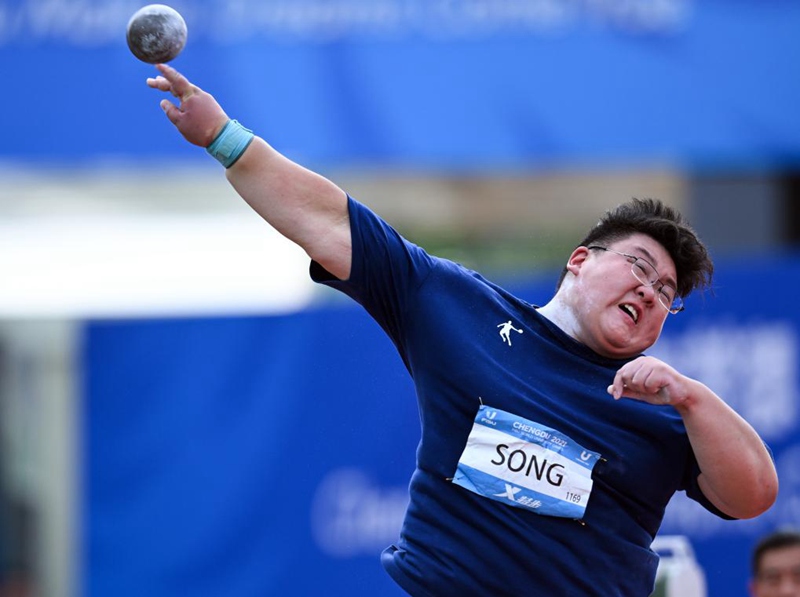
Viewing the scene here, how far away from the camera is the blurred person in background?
4680 millimetres

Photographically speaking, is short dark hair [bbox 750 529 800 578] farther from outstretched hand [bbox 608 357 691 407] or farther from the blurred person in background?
outstretched hand [bbox 608 357 691 407]

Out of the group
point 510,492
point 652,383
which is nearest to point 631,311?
point 652,383

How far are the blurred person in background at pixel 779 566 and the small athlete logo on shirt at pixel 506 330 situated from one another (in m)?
A: 2.15

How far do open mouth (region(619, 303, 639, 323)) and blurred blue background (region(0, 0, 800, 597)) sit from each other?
2574mm

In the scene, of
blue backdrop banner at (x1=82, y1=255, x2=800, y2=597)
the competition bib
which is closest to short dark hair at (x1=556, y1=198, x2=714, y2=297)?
the competition bib

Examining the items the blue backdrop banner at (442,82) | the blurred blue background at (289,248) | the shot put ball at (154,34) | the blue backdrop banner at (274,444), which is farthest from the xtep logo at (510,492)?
the blue backdrop banner at (442,82)

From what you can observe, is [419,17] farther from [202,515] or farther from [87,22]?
[202,515]

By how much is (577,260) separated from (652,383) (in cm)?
64

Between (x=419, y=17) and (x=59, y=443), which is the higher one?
(x=419, y=17)

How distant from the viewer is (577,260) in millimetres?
3262

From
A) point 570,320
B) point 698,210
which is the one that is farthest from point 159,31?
point 698,210

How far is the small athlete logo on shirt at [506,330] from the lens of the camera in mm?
3055

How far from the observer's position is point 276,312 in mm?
6723

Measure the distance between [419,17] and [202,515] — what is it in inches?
127
